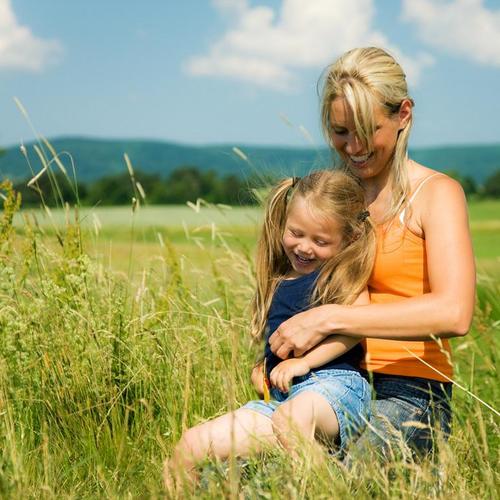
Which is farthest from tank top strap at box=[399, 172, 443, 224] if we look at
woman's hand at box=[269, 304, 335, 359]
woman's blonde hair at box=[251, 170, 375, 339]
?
woman's hand at box=[269, 304, 335, 359]

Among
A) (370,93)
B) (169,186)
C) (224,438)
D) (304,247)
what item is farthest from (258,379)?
(169,186)

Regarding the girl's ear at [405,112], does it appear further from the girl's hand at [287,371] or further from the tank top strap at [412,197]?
the girl's hand at [287,371]

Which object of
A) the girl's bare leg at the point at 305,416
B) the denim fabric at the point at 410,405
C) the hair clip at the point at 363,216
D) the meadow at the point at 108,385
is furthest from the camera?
the hair clip at the point at 363,216

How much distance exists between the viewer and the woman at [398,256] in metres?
2.70

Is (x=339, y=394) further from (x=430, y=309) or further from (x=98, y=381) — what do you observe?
(x=98, y=381)

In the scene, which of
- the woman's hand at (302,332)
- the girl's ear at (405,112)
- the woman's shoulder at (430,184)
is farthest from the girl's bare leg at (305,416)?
the girl's ear at (405,112)

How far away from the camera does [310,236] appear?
2.89m

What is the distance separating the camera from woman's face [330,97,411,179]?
2891 millimetres

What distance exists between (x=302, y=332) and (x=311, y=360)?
0.10 m

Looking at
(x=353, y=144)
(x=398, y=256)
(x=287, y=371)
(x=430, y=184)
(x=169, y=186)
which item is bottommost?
(x=169, y=186)

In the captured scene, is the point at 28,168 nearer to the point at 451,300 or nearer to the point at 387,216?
the point at 387,216

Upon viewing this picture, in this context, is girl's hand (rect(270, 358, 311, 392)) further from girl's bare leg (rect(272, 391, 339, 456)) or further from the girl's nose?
the girl's nose

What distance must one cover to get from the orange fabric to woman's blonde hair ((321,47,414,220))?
0.12 m

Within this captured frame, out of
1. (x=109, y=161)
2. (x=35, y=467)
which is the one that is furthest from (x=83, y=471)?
(x=109, y=161)
